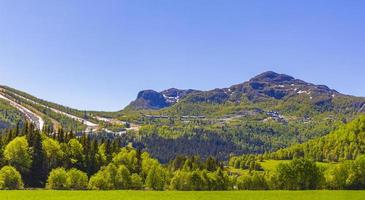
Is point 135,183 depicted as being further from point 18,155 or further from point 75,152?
point 18,155

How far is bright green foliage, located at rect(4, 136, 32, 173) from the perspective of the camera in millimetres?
147250

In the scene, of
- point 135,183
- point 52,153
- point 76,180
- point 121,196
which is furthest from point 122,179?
point 121,196

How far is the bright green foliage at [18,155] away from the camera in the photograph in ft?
483

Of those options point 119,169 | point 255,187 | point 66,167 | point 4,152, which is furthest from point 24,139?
point 255,187

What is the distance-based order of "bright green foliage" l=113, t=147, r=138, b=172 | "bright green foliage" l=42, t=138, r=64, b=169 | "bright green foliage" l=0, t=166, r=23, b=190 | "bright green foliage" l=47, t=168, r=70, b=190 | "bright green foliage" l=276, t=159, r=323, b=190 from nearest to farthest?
"bright green foliage" l=0, t=166, r=23, b=190 < "bright green foliage" l=47, t=168, r=70, b=190 < "bright green foliage" l=42, t=138, r=64, b=169 < "bright green foliage" l=276, t=159, r=323, b=190 < "bright green foliage" l=113, t=147, r=138, b=172

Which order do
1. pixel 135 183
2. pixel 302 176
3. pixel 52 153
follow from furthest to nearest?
pixel 302 176 < pixel 52 153 < pixel 135 183

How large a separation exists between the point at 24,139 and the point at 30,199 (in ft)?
227

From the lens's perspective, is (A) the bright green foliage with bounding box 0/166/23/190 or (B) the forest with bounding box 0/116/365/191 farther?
(B) the forest with bounding box 0/116/365/191

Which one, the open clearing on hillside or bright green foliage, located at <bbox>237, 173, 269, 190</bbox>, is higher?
the open clearing on hillside

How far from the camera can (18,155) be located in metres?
148

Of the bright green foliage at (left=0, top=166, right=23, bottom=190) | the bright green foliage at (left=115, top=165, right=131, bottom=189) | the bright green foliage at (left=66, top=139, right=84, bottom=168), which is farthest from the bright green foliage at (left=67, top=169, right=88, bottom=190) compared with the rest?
the bright green foliage at (left=66, top=139, right=84, bottom=168)

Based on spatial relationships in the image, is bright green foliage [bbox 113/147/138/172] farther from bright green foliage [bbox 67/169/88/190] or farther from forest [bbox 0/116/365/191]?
bright green foliage [bbox 67/169/88/190]

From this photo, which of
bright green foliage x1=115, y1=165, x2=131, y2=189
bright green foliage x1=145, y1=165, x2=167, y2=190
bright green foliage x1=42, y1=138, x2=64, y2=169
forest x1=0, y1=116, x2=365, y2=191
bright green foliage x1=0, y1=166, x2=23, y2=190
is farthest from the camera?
bright green foliage x1=145, y1=165, x2=167, y2=190

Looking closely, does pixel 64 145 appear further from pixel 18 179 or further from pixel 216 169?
pixel 216 169
